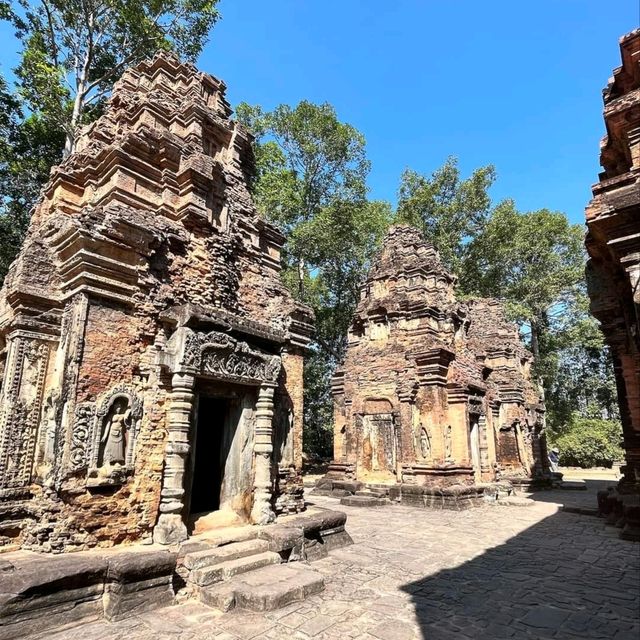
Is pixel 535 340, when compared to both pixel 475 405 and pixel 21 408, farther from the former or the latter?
pixel 21 408

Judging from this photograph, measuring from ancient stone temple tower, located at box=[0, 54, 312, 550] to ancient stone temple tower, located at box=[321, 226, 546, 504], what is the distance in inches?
237

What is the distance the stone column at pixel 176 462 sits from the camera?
5684 millimetres

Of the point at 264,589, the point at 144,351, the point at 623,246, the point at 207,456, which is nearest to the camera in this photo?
the point at 264,589

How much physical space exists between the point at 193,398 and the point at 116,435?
1116 millimetres

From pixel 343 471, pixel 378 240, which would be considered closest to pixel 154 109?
pixel 343 471

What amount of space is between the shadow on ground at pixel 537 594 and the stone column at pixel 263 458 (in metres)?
2.44

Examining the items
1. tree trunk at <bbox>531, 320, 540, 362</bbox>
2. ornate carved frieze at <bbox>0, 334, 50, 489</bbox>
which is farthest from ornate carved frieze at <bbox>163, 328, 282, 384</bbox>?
tree trunk at <bbox>531, 320, 540, 362</bbox>

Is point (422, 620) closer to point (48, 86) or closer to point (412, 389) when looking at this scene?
point (412, 389)

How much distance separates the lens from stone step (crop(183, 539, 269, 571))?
17.3 feet

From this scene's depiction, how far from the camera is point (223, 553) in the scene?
554 cm

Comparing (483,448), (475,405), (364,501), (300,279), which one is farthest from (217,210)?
(300,279)

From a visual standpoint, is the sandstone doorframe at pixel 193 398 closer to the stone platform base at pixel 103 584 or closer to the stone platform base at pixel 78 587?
the stone platform base at pixel 103 584

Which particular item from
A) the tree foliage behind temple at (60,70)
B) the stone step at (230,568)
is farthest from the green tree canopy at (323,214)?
the stone step at (230,568)

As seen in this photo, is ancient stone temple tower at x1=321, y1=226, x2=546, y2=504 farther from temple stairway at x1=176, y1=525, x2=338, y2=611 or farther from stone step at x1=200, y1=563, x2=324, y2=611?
stone step at x1=200, y1=563, x2=324, y2=611
